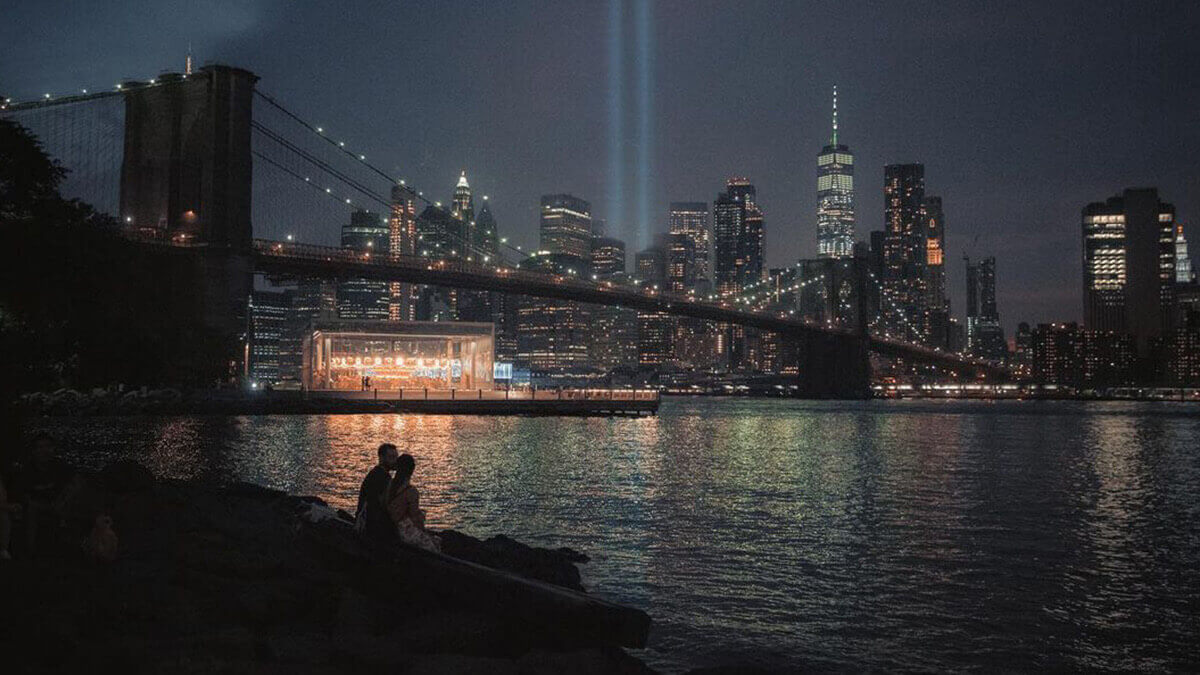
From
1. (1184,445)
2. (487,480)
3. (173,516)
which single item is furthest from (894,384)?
(173,516)

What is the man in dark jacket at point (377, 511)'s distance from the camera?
8953mm

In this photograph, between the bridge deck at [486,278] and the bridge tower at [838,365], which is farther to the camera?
the bridge tower at [838,365]

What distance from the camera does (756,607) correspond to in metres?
10.3

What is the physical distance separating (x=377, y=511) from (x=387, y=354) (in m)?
63.0

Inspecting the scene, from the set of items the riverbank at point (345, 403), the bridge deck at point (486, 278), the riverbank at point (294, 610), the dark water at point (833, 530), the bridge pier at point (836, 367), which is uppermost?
the bridge deck at point (486, 278)

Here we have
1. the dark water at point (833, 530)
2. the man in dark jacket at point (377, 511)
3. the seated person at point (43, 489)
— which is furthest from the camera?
the dark water at point (833, 530)

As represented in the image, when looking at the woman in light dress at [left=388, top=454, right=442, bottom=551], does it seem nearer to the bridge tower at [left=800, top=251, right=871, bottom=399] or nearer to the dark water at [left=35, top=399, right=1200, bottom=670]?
the dark water at [left=35, top=399, right=1200, bottom=670]

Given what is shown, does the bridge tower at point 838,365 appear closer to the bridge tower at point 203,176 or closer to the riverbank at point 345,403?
the riverbank at point 345,403

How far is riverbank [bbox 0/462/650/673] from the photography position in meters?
6.04

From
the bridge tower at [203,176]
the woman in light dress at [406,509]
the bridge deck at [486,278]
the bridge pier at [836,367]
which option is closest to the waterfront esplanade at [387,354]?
the bridge deck at [486,278]

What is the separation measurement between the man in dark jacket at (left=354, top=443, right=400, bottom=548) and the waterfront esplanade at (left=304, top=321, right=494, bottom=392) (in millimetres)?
61717

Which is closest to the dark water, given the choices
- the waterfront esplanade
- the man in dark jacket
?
the man in dark jacket

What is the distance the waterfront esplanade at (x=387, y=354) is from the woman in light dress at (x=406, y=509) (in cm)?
6182

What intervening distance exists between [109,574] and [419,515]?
2701mm
